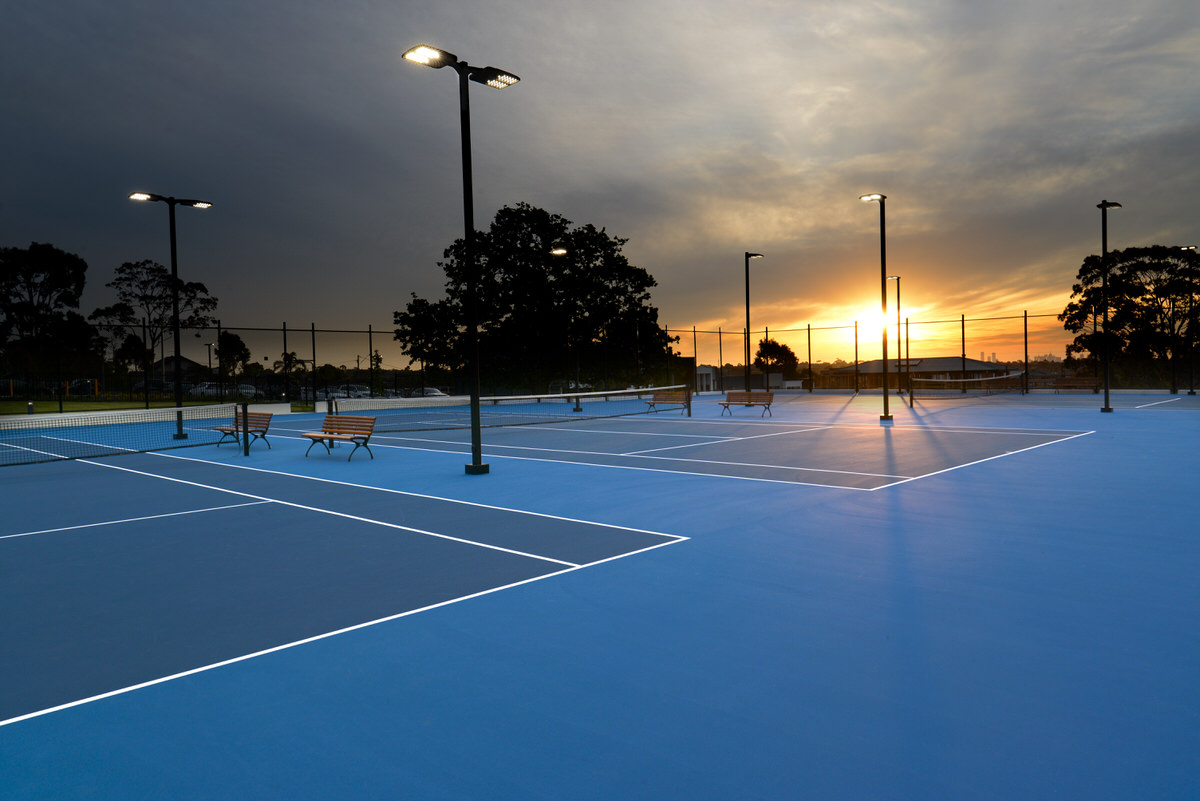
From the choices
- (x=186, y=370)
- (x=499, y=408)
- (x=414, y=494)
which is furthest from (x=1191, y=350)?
(x=186, y=370)

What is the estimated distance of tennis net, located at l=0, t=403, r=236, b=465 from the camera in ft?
54.2

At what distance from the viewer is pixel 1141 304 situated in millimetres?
44938

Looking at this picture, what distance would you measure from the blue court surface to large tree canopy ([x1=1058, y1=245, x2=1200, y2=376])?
43.3 metres

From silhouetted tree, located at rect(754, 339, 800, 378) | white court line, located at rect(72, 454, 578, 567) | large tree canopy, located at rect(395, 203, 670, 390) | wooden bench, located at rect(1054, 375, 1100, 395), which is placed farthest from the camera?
silhouetted tree, located at rect(754, 339, 800, 378)

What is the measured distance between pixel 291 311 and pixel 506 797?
35.8 metres

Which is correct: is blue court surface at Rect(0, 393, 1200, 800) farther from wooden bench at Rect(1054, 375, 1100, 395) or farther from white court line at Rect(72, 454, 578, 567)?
wooden bench at Rect(1054, 375, 1100, 395)

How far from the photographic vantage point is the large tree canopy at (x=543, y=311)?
134 ft

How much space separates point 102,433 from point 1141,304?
177ft

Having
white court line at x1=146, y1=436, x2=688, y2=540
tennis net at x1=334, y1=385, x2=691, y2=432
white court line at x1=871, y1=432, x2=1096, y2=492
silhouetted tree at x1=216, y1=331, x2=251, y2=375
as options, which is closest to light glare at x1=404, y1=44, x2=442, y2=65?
A: white court line at x1=146, y1=436, x2=688, y2=540

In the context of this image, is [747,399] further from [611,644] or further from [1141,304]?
[1141,304]

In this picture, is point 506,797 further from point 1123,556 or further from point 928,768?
point 1123,556

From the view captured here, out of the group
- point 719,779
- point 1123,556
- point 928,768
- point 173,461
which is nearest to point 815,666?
point 928,768

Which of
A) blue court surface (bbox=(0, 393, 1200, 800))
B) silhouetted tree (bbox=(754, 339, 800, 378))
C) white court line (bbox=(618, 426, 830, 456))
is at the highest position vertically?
silhouetted tree (bbox=(754, 339, 800, 378))

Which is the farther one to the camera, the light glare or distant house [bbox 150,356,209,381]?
distant house [bbox 150,356,209,381]
